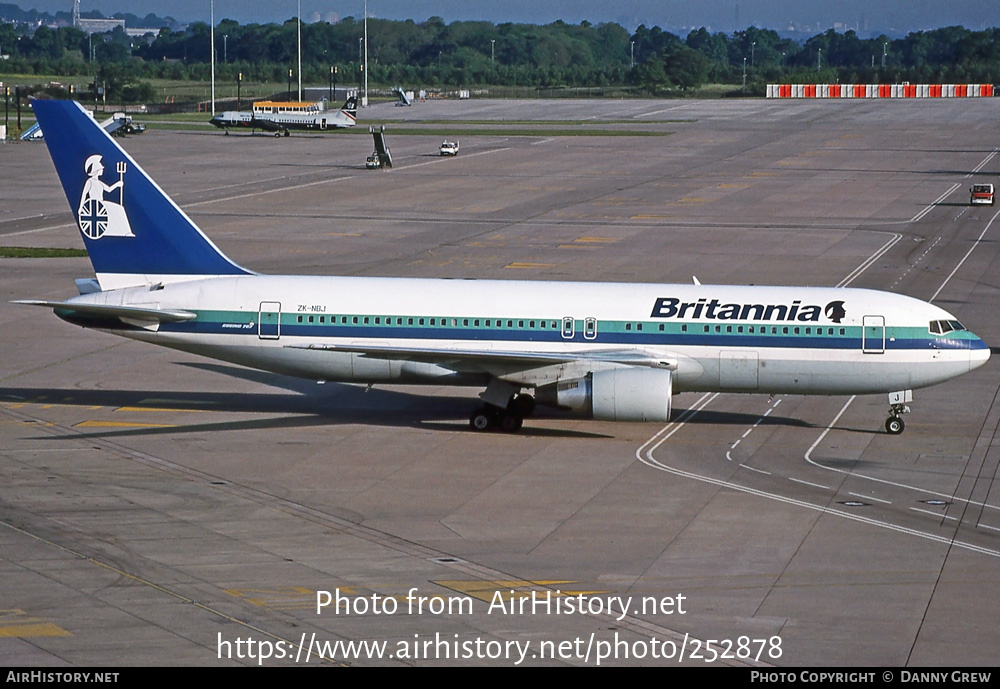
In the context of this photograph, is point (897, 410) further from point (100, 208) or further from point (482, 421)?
point (100, 208)

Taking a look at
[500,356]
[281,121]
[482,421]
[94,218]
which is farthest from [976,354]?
[281,121]

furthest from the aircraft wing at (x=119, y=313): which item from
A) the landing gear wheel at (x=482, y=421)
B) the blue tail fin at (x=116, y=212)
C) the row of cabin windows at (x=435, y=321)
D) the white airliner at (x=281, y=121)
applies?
the white airliner at (x=281, y=121)

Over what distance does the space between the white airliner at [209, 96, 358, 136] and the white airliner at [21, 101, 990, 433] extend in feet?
412

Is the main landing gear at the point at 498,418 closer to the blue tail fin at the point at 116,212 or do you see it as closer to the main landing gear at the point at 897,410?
the blue tail fin at the point at 116,212

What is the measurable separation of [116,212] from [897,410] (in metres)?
23.2

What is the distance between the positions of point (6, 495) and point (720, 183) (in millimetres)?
84004

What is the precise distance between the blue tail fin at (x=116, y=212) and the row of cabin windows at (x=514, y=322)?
450cm

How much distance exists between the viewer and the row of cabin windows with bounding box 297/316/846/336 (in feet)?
122

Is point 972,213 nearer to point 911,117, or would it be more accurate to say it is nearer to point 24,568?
point 24,568

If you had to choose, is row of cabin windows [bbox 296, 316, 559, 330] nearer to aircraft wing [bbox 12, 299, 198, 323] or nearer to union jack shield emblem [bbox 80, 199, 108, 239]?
aircraft wing [bbox 12, 299, 198, 323]

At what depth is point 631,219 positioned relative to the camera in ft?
283

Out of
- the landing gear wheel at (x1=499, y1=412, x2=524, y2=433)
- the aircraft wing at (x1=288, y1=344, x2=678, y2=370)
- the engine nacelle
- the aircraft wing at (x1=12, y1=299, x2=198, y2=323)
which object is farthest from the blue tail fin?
the engine nacelle

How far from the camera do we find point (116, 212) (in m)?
39.2

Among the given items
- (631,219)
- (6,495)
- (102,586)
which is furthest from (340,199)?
(102,586)
